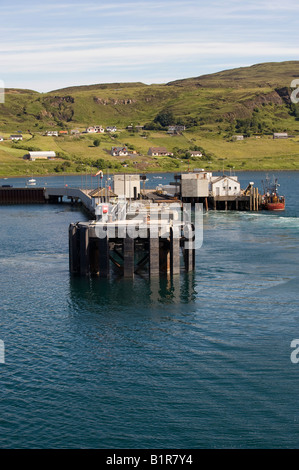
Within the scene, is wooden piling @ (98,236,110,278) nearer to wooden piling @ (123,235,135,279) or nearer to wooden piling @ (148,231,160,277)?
wooden piling @ (123,235,135,279)

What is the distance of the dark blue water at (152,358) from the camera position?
3222 centimetres

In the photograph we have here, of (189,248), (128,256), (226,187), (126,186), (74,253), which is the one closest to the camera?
(128,256)

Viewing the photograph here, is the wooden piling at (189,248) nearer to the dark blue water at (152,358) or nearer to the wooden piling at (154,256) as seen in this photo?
the dark blue water at (152,358)

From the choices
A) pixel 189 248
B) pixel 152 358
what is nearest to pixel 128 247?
pixel 189 248

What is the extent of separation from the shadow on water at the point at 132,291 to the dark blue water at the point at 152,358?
17cm

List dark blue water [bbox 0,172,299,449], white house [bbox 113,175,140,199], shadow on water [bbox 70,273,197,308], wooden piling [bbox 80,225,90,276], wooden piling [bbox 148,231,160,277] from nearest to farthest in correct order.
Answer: dark blue water [bbox 0,172,299,449], shadow on water [bbox 70,273,197,308], wooden piling [bbox 148,231,160,277], wooden piling [bbox 80,225,90,276], white house [bbox 113,175,140,199]

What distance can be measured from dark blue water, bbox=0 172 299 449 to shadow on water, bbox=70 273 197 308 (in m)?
0.17

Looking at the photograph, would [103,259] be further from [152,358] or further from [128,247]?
[152,358]

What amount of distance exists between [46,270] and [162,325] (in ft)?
77.7

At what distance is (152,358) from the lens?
41.0 metres

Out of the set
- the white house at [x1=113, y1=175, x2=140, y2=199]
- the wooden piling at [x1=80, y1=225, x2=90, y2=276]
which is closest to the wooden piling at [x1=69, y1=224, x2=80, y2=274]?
the wooden piling at [x1=80, y1=225, x2=90, y2=276]

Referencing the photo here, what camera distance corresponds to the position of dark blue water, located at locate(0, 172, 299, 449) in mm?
32219

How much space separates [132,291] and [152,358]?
16.8 metres
